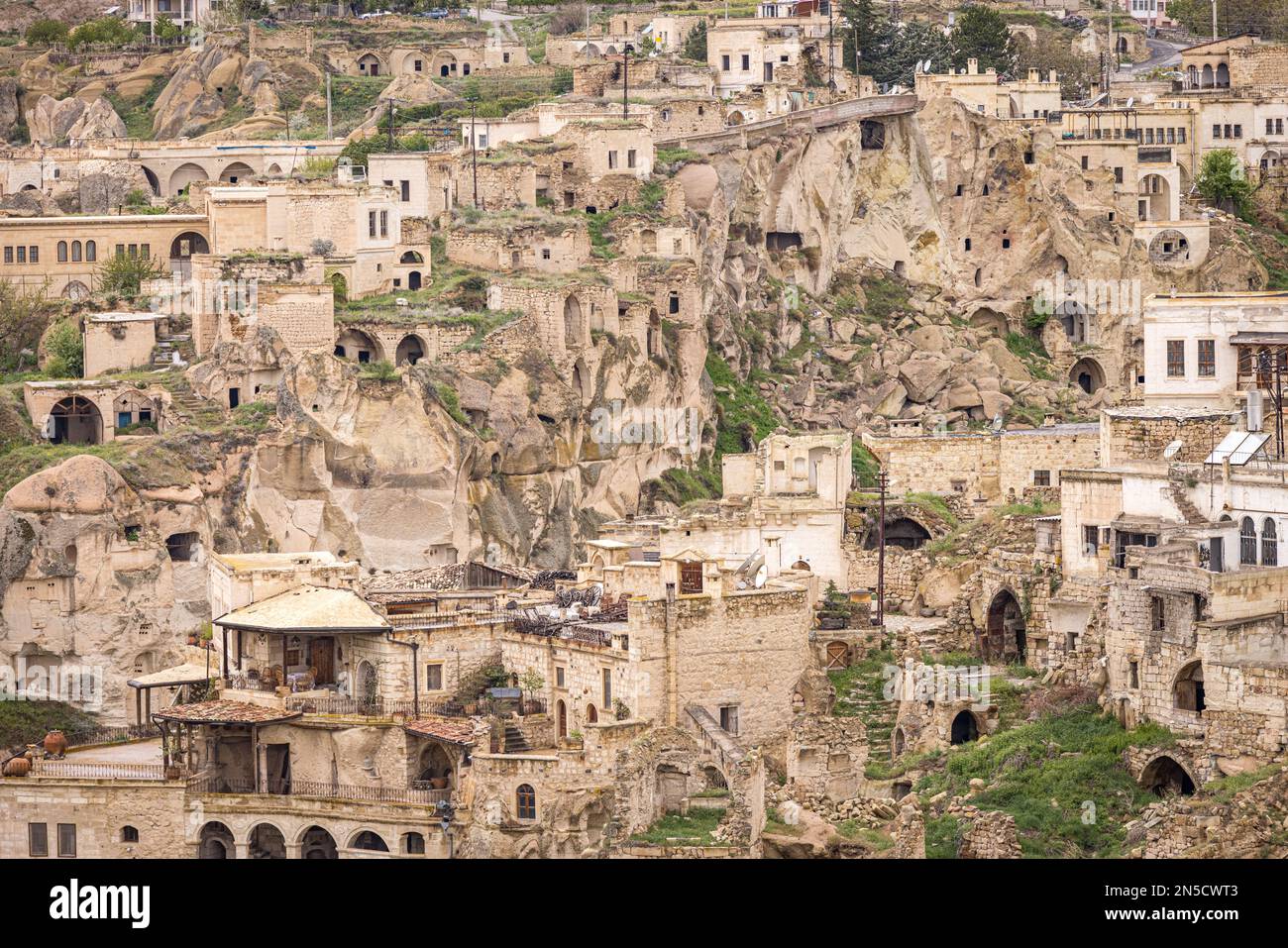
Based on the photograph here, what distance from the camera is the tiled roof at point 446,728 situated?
73375 mm

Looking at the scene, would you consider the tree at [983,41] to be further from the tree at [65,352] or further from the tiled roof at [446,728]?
the tiled roof at [446,728]

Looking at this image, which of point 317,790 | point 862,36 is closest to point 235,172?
point 862,36

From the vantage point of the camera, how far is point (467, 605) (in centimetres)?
8006

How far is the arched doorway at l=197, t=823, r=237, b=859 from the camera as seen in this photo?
74000 millimetres

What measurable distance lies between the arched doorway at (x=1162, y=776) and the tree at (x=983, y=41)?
3247 inches

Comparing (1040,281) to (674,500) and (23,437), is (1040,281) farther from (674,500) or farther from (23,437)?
(23,437)

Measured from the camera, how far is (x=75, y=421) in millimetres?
100625

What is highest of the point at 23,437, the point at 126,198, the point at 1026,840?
the point at 126,198

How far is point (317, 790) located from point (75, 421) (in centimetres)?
2911

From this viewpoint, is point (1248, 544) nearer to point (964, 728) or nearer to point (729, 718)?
point (964, 728)

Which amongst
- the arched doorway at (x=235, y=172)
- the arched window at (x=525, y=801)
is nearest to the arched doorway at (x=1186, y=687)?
the arched window at (x=525, y=801)

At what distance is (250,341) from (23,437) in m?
7.69

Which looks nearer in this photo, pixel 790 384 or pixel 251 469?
pixel 251 469

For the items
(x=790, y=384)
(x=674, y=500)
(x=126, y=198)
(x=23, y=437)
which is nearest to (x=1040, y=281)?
(x=790, y=384)
